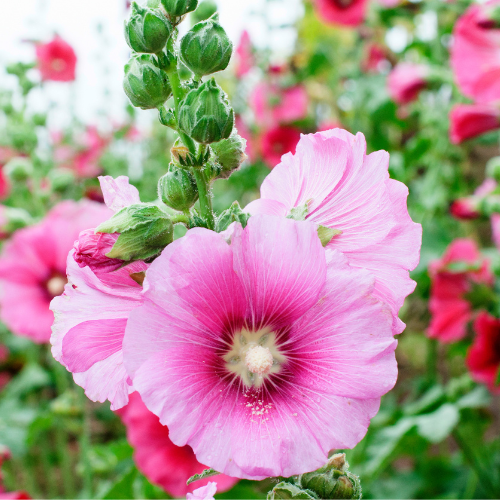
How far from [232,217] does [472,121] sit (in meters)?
1.56

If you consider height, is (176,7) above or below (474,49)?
above

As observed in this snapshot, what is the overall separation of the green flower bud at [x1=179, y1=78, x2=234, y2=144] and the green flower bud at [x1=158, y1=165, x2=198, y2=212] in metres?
0.07

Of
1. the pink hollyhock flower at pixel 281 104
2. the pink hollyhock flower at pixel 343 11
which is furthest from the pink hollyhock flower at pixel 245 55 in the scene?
the pink hollyhock flower at pixel 343 11

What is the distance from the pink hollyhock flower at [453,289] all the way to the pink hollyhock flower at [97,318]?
138cm

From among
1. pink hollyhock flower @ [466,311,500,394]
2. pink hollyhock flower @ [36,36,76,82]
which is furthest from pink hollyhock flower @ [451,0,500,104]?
pink hollyhock flower @ [36,36,76,82]

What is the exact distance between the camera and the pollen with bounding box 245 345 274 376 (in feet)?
1.84

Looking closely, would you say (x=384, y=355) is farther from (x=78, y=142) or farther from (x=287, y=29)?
(x=78, y=142)

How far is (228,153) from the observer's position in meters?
0.65

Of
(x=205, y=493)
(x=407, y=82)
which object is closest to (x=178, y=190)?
(x=205, y=493)

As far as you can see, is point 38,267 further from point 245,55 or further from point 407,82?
point 245,55

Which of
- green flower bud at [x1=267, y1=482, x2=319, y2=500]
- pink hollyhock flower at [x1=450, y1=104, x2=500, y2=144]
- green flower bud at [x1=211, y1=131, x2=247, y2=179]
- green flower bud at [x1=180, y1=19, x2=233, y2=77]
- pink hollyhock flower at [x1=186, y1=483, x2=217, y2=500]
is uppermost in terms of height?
green flower bud at [x1=180, y1=19, x2=233, y2=77]

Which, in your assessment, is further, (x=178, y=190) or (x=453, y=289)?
(x=453, y=289)

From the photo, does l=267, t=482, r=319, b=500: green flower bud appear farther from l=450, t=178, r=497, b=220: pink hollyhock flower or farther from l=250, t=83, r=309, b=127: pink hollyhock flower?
l=250, t=83, r=309, b=127: pink hollyhock flower

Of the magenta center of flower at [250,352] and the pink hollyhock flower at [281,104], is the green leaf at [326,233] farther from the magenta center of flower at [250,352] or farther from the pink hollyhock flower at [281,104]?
the pink hollyhock flower at [281,104]
